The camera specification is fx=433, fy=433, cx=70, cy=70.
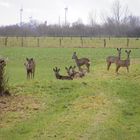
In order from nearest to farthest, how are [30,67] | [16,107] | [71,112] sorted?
1. [71,112]
2. [16,107]
3. [30,67]

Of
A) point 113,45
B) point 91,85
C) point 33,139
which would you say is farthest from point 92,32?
point 33,139

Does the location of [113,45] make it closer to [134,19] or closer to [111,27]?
[111,27]

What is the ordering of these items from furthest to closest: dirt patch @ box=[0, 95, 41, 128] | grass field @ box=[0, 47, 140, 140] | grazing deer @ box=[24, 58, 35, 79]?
grazing deer @ box=[24, 58, 35, 79] < dirt patch @ box=[0, 95, 41, 128] < grass field @ box=[0, 47, 140, 140]

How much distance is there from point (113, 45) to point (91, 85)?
51781 millimetres

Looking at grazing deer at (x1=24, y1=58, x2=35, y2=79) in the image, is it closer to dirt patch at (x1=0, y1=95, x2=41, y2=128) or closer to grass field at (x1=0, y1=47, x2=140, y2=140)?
grass field at (x1=0, y1=47, x2=140, y2=140)

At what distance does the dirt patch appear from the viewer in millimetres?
12781

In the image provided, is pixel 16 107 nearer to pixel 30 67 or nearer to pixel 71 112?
pixel 71 112

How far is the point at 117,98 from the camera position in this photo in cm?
1580

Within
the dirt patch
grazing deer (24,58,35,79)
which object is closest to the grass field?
the dirt patch

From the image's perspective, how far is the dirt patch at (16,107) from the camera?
41.9 ft

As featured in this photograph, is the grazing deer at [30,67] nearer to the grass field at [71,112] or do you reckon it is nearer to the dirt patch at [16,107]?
the grass field at [71,112]

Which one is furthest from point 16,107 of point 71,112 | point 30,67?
point 30,67

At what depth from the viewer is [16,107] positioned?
549 inches

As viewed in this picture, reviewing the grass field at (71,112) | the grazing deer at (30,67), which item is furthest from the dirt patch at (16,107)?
the grazing deer at (30,67)
